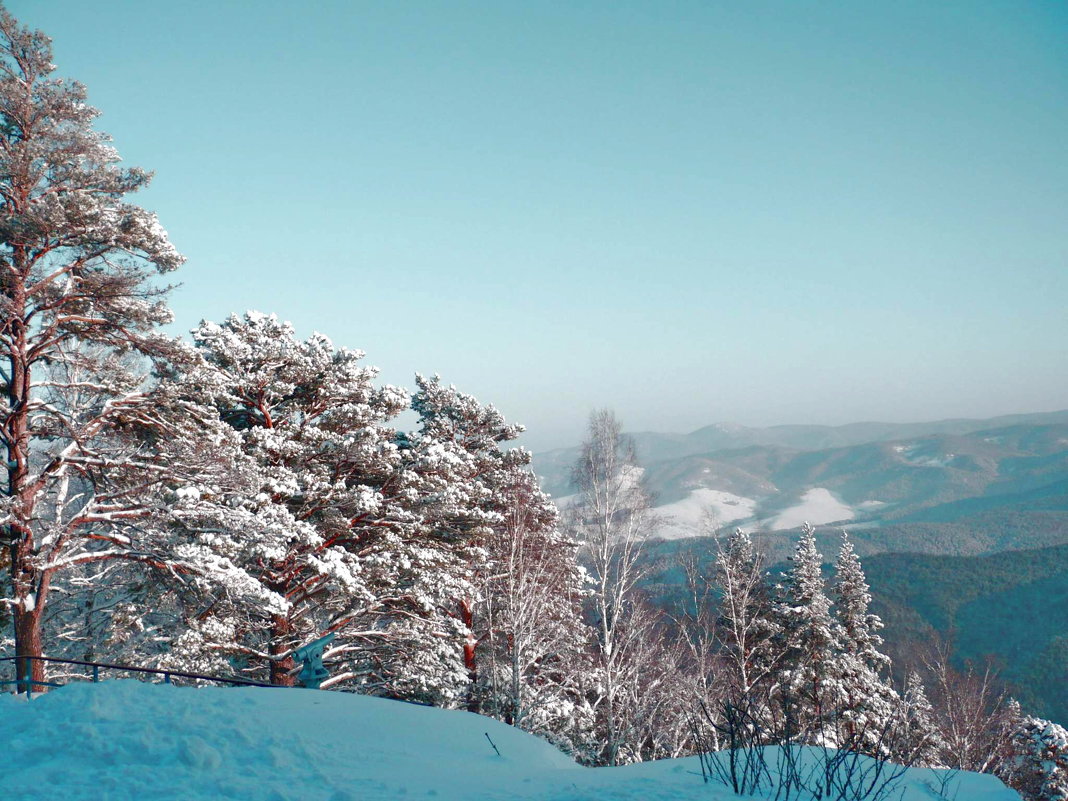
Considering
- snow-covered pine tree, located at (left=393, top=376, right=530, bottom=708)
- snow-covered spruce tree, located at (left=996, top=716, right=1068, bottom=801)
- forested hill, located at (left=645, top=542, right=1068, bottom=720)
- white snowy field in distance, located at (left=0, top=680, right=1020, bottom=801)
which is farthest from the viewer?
forested hill, located at (left=645, top=542, right=1068, bottom=720)

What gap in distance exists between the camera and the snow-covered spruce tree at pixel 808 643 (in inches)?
915

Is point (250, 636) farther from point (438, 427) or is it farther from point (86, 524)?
point (438, 427)

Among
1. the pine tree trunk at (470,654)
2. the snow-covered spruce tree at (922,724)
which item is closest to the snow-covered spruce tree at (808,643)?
the snow-covered spruce tree at (922,724)

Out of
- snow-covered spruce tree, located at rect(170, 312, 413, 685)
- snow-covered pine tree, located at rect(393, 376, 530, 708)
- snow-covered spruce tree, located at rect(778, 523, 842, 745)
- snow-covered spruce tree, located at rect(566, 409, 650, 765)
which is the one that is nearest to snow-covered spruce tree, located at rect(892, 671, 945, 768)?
snow-covered spruce tree, located at rect(778, 523, 842, 745)

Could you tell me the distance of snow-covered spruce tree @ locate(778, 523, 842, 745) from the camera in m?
23.2

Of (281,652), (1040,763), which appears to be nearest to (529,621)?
(281,652)

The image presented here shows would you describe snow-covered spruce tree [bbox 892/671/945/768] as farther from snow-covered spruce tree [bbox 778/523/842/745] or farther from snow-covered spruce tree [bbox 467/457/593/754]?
snow-covered spruce tree [bbox 467/457/593/754]

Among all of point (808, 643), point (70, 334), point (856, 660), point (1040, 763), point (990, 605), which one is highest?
point (70, 334)

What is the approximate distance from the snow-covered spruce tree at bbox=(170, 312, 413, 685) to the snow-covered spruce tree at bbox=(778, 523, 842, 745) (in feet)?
48.9

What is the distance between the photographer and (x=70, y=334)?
39.3 ft

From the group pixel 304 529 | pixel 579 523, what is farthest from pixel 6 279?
pixel 579 523

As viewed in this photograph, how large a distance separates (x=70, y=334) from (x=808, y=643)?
80.5 ft

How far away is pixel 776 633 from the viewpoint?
984 inches

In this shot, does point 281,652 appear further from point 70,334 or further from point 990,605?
point 990,605
